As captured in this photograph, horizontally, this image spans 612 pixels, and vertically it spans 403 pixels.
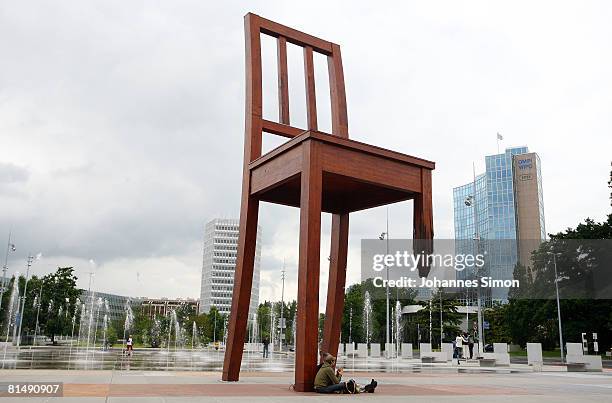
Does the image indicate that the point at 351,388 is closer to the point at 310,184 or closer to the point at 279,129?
the point at 310,184

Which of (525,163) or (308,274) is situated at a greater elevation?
(525,163)

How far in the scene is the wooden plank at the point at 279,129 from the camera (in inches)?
343

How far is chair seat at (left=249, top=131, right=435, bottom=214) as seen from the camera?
733 cm

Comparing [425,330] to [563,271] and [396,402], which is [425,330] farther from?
[396,402]

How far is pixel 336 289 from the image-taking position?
920 cm

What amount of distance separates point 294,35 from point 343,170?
3.00 m

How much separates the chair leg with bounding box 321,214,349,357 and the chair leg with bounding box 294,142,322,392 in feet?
7.01

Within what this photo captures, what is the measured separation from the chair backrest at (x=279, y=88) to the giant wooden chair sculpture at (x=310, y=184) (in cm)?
2

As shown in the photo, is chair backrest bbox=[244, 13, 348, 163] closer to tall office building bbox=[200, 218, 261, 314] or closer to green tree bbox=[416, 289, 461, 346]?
green tree bbox=[416, 289, 461, 346]

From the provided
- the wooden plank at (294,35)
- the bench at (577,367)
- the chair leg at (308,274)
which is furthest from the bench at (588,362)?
the chair leg at (308,274)

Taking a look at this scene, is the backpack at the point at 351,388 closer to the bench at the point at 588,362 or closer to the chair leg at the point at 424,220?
the chair leg at the point at 424,220

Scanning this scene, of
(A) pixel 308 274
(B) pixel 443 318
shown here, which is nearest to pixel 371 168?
(A) pixel 308 274

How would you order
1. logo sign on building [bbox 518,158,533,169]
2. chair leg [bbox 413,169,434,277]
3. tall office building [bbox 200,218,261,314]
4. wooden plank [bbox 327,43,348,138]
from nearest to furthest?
chair leg [bbox 413,169,434,277]
wooden plank [bbox 327,43,348,138]
logo sign on building [bbox 518,158,533,169]
tall office building [bbox 200,218,261,314]

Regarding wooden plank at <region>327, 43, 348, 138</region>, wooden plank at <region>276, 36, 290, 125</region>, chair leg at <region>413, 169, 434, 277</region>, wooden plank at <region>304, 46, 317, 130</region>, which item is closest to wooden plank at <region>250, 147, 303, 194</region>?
wooden plank at <region>276, 36, 290, 125</region>
